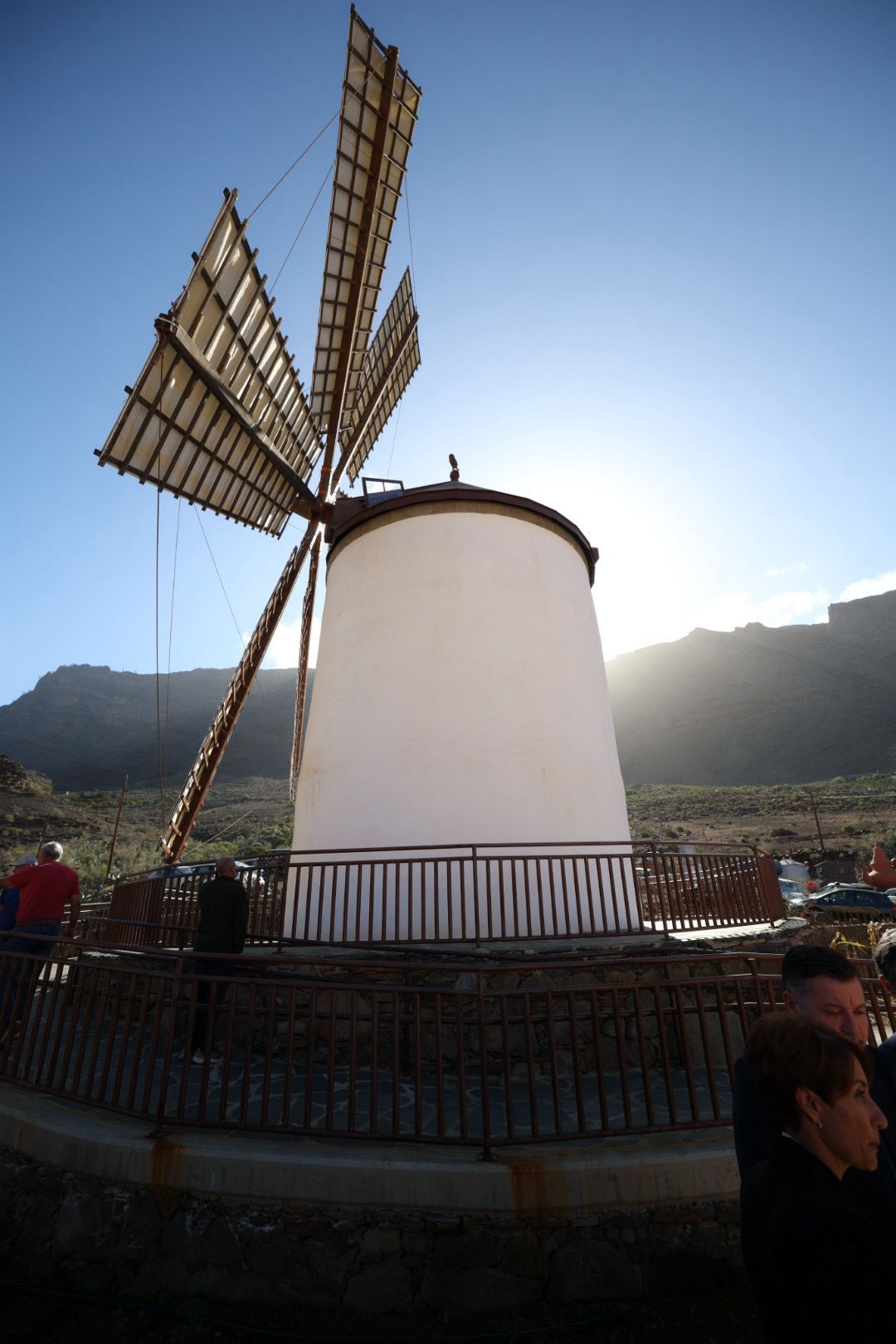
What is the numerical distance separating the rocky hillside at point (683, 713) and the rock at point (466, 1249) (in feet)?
251

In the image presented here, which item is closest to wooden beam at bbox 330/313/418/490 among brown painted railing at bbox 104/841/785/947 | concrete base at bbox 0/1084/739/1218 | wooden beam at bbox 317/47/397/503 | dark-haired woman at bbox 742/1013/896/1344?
wooden beam at bbox 317/47/397/503

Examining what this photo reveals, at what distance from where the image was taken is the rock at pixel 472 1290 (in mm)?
3402

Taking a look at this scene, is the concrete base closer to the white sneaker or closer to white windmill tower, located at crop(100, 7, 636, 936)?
the white sneaker

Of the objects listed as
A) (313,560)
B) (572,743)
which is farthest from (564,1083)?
(313,560)

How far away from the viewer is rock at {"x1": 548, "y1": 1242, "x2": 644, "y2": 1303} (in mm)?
3445

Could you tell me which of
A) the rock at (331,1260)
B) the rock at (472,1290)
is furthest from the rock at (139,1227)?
the rock at (472,1290)

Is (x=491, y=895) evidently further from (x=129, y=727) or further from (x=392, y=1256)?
(x=129, y=727)

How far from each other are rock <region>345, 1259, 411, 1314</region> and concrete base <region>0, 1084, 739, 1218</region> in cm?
27

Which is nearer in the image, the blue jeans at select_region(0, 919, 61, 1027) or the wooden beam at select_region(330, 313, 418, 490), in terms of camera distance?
the blue jeans at select_region(0, 919, 61, 1027)

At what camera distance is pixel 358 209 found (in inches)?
496

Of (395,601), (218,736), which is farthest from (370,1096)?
(218,736)

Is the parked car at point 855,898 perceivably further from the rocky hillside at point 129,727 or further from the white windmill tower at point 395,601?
the rocky hillside at point 129,727

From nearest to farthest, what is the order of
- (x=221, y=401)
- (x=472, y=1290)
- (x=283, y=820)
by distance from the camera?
(x=472, y=1290) < (x=221, y=401) < (x=283, y=820)

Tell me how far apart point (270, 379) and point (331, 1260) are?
40.4 ft
